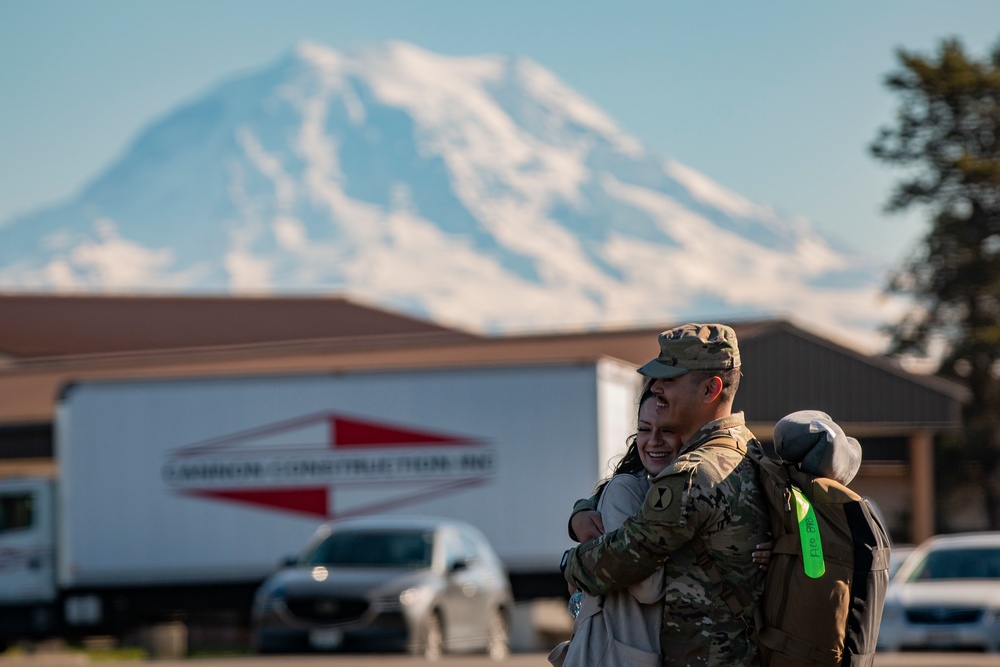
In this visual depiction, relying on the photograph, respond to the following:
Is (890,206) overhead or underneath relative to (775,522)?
overhead

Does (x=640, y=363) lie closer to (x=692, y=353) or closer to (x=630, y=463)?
(x=630, y=463)

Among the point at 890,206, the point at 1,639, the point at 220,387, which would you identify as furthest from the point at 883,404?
the point at 1,639

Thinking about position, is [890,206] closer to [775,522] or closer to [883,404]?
[883,404]

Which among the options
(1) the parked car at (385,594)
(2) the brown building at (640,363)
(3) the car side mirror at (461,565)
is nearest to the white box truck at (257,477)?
(1) the parked car at (385,594)

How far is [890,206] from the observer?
5156 cm

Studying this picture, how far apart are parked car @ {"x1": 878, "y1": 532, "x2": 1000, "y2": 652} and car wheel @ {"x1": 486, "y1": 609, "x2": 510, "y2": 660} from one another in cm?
416

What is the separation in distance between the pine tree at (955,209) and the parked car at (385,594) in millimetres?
34598

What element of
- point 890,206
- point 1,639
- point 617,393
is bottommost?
point 1,639

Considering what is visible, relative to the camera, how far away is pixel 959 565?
17.3 meters

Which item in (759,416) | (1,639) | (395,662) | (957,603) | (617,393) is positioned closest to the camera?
(395,662)

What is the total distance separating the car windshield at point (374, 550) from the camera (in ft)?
53.2

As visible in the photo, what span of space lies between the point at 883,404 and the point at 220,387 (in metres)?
20.4

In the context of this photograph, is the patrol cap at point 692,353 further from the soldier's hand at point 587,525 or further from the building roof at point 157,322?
the building roof at point 157,322

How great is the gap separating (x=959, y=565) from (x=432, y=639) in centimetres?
611
